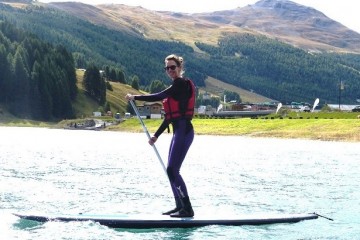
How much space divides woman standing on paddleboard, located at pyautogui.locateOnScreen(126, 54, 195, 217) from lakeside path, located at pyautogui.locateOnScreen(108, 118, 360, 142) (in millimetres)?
78740

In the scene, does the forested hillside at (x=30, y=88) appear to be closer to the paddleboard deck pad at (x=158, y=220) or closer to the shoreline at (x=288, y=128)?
the shoreline at (x=288, y=128)

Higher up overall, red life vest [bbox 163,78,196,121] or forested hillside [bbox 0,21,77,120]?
red life vest [bbox 163,78,196,121]

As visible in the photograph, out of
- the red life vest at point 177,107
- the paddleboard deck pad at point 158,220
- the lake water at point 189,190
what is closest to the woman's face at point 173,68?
the red life vest at point 177,107

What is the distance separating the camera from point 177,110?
18.4m

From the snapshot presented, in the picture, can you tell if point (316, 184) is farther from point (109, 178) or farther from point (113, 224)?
point (113, 224)

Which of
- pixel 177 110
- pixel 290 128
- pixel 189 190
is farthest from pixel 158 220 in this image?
pixel 290 128

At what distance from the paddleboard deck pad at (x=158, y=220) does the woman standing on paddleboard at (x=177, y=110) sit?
745mm

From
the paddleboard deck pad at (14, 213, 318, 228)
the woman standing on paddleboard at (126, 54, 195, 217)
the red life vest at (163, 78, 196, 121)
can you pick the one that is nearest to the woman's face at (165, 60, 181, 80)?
the woman standing on paddleboard at (126, 54, 195, 217)

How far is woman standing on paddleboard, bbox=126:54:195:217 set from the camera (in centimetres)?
1817

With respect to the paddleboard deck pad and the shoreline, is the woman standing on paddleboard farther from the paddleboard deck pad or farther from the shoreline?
the shoreline

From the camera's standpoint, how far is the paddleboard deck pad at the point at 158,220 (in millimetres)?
18609

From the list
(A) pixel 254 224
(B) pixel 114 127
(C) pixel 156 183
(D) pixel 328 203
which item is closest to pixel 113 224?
(A) pixel 254 224

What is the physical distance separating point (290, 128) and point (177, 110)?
3754 inches

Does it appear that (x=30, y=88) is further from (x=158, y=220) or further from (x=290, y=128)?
(x=158, y=220)
